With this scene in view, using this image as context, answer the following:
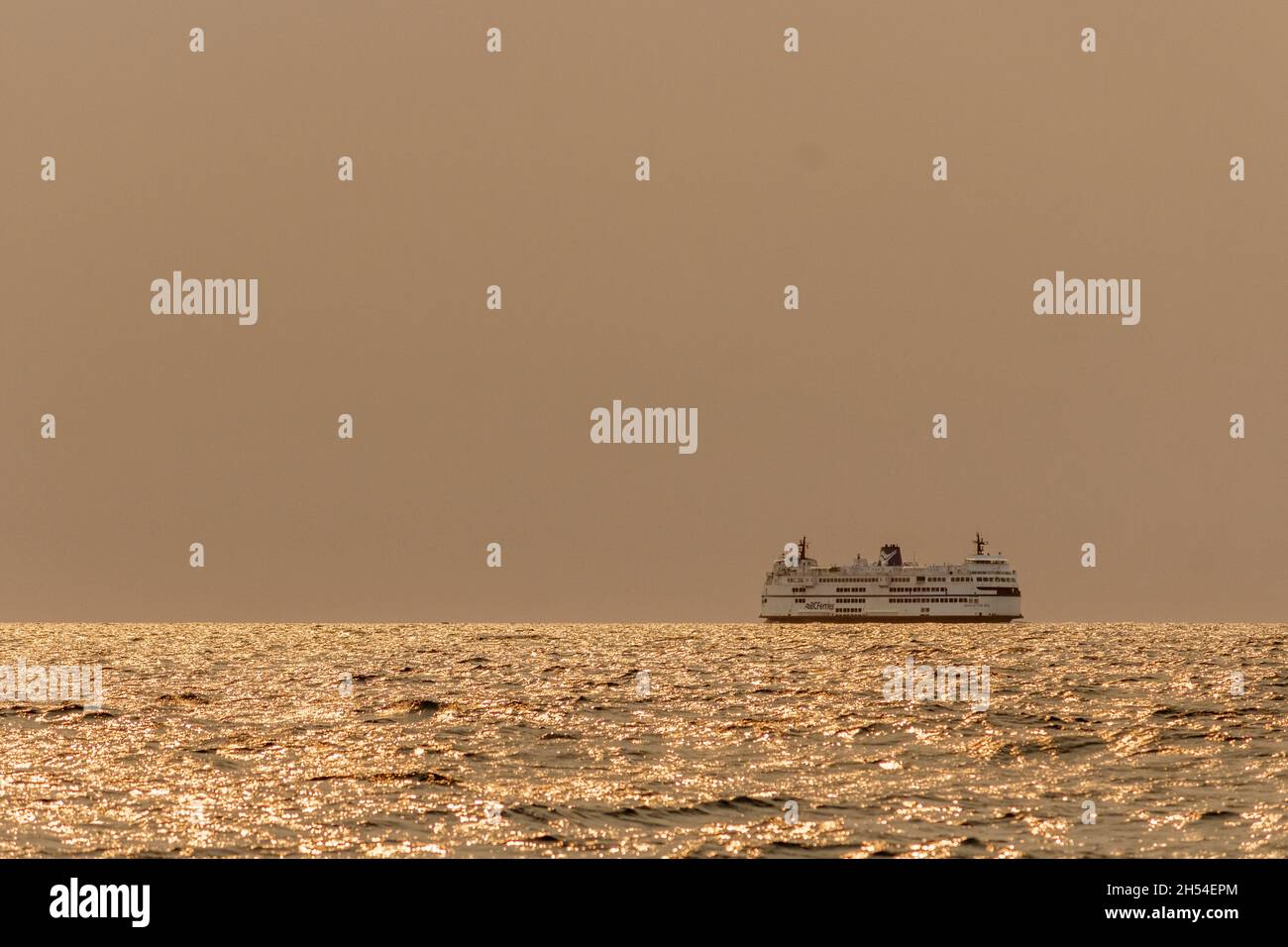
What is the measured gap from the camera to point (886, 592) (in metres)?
189

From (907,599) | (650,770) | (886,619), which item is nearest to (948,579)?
(907,599)

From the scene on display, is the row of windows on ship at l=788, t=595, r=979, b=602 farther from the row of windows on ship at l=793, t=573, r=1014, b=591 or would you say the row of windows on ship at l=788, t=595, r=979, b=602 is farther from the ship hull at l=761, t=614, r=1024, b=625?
the ship hull at l=761, t=614, r=1024, b=625

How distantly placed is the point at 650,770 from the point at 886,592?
16716 cm

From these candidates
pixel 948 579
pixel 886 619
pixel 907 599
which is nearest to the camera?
pixel 886 619

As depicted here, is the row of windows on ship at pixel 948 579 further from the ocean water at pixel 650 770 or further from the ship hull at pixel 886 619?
the ocean water at pixel 650 770

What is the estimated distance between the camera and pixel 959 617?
189875mm

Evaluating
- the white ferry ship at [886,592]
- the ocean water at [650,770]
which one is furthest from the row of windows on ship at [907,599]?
the ocean water at [650,770]

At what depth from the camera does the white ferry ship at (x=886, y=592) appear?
188875 millimetres

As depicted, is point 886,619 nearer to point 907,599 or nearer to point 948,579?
point 907,599
